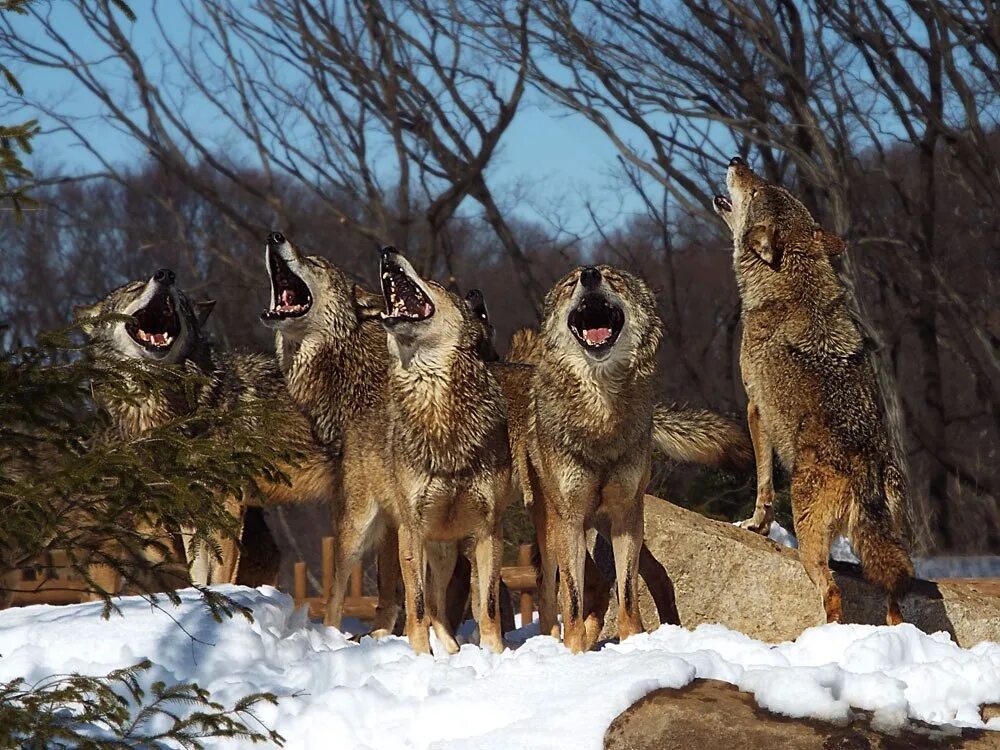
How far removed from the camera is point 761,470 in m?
8.84

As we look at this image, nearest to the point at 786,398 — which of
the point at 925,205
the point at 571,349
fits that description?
the point at 571,349

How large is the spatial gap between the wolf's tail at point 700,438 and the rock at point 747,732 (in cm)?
323

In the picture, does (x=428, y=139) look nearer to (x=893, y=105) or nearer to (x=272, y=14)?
(x=272, y=14)

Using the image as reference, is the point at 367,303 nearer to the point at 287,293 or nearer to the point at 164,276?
the point at 287,293

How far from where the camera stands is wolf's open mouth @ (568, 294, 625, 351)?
285 inches

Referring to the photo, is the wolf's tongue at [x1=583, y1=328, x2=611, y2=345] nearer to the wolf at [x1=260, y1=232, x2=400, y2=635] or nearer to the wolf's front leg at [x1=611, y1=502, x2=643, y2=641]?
the wolf's front leg at [x1=611, y1=502, x2=643, y2=641]

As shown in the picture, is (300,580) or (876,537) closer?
(876,537)

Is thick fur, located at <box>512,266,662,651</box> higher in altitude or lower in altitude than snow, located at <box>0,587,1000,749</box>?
higher

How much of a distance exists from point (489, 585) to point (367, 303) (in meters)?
2.31

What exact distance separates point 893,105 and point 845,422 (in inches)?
362

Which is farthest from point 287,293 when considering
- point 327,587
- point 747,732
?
point 327,587

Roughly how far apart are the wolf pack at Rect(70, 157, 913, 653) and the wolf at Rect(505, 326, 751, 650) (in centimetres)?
2

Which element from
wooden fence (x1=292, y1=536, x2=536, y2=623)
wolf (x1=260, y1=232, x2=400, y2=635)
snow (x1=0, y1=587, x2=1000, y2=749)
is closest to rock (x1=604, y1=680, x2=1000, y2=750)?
snow (x1=0, y1=587, x2=1000, y2=749)

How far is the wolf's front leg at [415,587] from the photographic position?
7184mm
